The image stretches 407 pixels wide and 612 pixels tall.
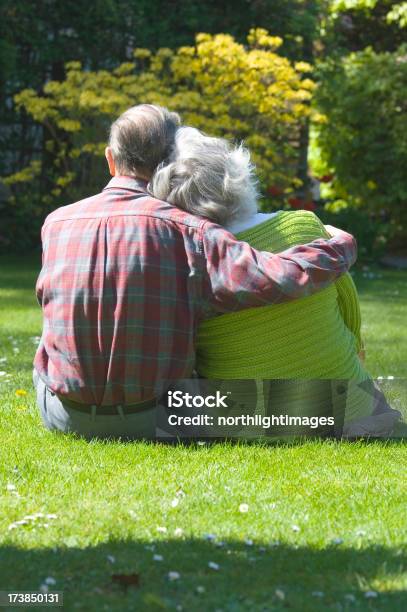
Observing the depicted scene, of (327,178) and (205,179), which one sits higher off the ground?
(205,179)

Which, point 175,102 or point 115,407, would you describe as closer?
point 115,407

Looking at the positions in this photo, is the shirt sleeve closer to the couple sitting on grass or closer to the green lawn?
the couple sitting on grass

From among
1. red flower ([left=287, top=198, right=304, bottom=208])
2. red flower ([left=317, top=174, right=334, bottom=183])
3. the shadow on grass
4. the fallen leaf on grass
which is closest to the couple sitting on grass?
the shadow on grass

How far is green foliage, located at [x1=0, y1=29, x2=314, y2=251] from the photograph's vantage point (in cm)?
1127

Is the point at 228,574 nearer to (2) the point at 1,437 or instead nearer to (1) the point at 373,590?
(1) the point at 373,590

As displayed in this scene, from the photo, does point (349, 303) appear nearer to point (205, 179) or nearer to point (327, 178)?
point (205, 179)

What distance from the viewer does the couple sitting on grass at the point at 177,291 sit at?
360 cm

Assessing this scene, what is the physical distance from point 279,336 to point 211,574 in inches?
54.7

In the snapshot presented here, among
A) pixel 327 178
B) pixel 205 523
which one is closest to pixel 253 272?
pixel 205 523

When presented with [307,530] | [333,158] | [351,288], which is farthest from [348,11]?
[307,530]

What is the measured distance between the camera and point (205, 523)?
2881 mm

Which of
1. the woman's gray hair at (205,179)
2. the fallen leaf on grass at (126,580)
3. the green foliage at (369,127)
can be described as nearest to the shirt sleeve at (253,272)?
the woman's gray hair at (205,179)

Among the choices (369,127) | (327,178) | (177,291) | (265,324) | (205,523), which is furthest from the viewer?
(327,178)

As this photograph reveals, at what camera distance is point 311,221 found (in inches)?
150
